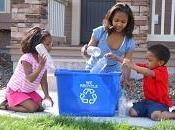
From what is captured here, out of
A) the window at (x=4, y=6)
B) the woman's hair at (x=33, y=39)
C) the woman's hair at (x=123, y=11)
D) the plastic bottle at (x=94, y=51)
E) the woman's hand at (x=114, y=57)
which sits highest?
the window at (x=4, y=6)

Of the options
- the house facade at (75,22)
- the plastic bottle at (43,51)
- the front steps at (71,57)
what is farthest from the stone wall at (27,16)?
the plastic bottle at (43,51)

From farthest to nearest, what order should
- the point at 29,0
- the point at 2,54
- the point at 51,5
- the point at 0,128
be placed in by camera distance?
the point at 2,54
the point at 51,5
the point at 29,0
the point at 0,128

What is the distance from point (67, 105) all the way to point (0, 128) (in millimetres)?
1027

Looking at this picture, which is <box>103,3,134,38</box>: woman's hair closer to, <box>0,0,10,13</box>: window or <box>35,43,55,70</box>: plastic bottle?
<box>35,43,55,70</box>: plastic bottle

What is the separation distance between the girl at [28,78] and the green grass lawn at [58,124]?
0.65 metres

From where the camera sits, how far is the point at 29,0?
368 inches

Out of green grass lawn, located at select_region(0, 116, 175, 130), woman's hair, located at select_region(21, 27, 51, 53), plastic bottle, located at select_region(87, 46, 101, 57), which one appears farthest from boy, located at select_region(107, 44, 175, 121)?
woman's hair, located at select_region(21, 27, 51, 53)

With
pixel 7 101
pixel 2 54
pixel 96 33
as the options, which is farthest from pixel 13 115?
pixel 2 54

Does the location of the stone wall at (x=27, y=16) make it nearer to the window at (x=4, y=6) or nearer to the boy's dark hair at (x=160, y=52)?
the window at (x=4, y=6)

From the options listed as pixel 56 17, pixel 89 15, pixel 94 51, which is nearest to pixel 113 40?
pixel 94 51

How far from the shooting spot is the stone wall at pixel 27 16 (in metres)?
9.30

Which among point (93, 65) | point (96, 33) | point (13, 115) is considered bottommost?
point (13, 115)

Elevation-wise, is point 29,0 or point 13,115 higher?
point 29,0

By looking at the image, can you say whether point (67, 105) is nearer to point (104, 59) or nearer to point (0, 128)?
point (104, 59)
